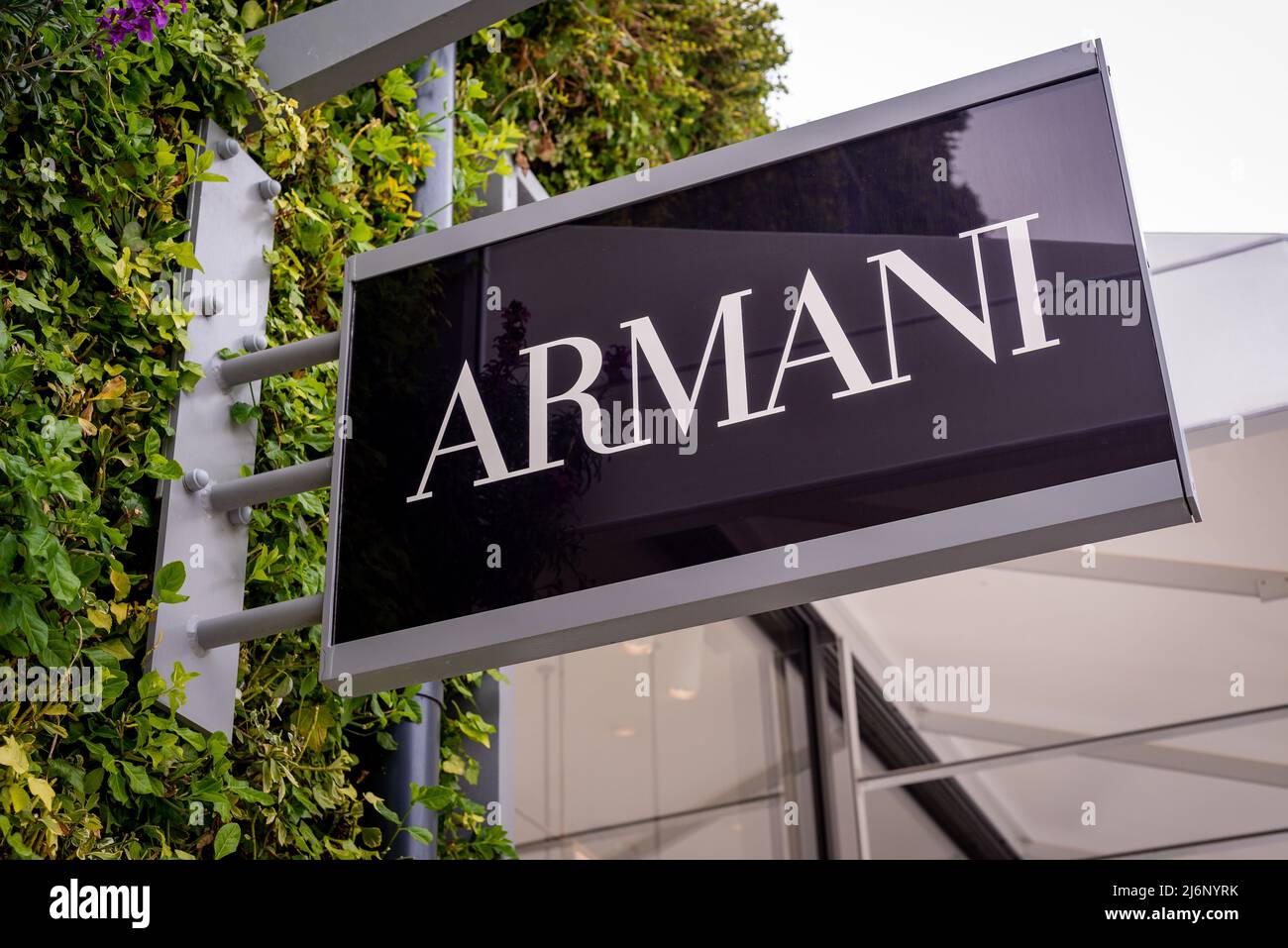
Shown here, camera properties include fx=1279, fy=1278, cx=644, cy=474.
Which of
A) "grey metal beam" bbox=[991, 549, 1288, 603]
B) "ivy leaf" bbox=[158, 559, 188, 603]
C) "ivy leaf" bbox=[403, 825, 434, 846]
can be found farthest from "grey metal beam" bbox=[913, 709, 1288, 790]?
"ivy leaf" bbox=[158, 559, 188, 603]

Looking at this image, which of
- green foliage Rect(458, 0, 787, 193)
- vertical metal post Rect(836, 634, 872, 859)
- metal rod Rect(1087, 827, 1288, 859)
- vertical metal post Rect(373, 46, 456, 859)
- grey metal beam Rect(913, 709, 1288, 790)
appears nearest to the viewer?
vertical metal post Rect(373, 46, 456, 859)

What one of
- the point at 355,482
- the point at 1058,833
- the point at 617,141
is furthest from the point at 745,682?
the point at 355,482

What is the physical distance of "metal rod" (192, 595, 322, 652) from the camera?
2.03m

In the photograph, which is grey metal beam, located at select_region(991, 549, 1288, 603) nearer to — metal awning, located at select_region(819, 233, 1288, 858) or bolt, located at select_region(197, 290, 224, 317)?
metal awning, located at select_region(819, 233, 1288, 858)

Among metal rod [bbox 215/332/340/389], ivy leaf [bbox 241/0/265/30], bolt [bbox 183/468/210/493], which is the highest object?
ivy leaf [bbox 241/0/265/30]

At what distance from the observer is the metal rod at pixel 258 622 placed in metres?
2.03

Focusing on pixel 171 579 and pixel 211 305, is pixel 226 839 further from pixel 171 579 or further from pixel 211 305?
pixel 211 305

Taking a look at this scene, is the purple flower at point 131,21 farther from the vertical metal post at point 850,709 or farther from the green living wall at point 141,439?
the vertical metal post at point 850,709

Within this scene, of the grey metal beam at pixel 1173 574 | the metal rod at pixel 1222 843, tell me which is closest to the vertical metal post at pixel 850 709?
the grey metal beam at pixel 1173 574

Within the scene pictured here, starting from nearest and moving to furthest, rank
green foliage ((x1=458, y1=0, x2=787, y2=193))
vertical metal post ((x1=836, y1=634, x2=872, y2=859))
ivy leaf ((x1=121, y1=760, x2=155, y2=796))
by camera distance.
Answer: ivy leaf ((x1=121, y1=760, x2=155, y2=796))
green foliage ((x1=458, y1=0, x2=787, y2=193))
vertical metal post ((x1=836, y1=634, x2=872, y2=859))

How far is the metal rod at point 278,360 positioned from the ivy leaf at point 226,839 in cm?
81

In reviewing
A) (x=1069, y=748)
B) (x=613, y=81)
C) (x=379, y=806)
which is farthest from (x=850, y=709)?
(x=379, y=806)

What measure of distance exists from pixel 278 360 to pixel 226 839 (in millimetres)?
842
